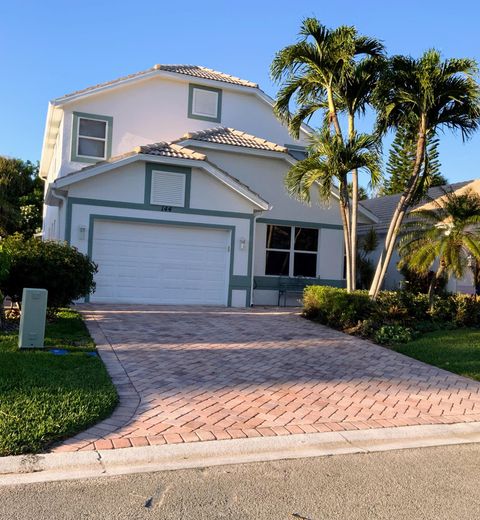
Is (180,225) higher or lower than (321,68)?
lower

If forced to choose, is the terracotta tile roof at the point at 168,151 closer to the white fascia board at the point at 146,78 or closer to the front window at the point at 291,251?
the white fascia board at the point at 146,78

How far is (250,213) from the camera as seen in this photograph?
15836mm

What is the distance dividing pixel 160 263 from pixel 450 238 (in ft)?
24.8

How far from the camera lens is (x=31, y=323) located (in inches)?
313

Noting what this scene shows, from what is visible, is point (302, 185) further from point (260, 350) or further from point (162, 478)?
point (162, 478)

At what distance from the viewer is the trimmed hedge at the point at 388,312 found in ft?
38.4

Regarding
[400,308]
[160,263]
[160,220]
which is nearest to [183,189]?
[160,220]

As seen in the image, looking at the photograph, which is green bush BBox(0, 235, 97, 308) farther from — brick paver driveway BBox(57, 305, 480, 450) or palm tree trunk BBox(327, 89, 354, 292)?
palm tree trunk BBox(327, 89, 354, 292)

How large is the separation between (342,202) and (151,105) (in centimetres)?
806

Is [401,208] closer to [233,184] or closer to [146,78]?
[233,184]

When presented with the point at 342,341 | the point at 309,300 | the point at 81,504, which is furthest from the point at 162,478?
the point at 309,300

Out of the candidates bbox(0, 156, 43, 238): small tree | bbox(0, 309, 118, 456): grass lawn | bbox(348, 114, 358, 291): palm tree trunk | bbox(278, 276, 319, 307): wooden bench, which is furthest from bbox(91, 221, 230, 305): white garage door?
bbox(0, 156, 43, 238): small tree

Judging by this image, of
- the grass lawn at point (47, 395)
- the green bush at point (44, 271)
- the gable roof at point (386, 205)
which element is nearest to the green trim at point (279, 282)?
the gable roof at point (386, 205)

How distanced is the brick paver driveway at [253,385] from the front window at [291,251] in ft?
20.3
